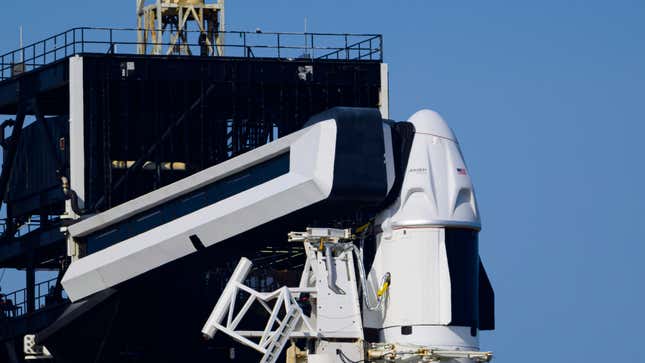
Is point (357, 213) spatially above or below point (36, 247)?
above

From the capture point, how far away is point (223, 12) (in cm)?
12588

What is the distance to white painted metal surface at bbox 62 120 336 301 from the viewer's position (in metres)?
108

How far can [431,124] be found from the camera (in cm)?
10919

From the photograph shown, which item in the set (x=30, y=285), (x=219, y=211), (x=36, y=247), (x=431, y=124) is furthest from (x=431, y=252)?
(x=30, y=285)

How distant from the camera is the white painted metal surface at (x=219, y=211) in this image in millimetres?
107812

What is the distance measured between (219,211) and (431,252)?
9324 mm

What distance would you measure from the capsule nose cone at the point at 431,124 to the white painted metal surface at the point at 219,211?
387 centimetres

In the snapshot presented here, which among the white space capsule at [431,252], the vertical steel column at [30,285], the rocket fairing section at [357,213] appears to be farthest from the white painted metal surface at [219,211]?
the vertical steel column at [30,285]

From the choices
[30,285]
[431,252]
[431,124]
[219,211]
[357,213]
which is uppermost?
[431,124]

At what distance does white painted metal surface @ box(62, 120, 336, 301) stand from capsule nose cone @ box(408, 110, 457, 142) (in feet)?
12.7

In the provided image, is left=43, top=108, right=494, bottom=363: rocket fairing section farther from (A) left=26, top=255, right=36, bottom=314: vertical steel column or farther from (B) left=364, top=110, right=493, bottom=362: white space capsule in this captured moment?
(A) left=26, top=255, right=36, bottom=314: vertical steel column

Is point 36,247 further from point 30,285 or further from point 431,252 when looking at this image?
point 431,252

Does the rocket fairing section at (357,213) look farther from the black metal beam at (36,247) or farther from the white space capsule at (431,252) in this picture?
the black metal beam at (36,247)

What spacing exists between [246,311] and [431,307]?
7.66m
